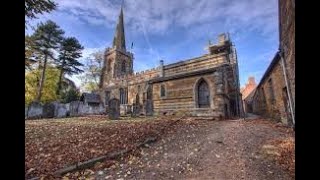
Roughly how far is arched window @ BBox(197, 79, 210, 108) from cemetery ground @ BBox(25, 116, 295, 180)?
9487 mm

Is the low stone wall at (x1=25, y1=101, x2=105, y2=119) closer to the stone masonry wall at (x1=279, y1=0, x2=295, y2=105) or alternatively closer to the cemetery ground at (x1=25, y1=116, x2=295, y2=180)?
the cemetery ground at (x1=25, y1=116, x2=295, y2=180)

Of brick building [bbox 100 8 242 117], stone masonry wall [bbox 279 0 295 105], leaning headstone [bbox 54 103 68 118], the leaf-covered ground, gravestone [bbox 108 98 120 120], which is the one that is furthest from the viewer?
leaning headstone [bbox 54 103 68 118]

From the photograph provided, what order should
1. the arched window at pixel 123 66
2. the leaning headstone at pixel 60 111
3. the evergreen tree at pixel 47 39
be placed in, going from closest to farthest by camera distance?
1. the leaning headstone at pixel 60 111
2. the evergreen tree at pixel 47 39
3. the arched window at pixel 123 66

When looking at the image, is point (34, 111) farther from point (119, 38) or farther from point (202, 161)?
point (119, 38)

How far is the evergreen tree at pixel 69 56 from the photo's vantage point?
4609 cm

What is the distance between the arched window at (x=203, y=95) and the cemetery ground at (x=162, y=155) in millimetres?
9487

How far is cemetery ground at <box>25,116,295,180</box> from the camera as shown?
225 inches

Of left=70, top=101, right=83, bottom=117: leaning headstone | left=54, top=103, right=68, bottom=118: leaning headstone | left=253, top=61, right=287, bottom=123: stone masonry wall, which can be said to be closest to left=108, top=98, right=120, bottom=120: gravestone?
left=54, top=103, right=68, bottom=118: leaning headstone

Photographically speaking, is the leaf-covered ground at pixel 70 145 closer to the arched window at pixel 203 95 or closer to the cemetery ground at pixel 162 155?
the cemetery ground at pixel 162 155

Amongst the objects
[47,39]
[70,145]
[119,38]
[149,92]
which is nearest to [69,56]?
[47,39]

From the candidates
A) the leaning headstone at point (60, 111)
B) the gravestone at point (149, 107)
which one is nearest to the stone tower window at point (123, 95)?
the leaning headstone at point (60, 111)
